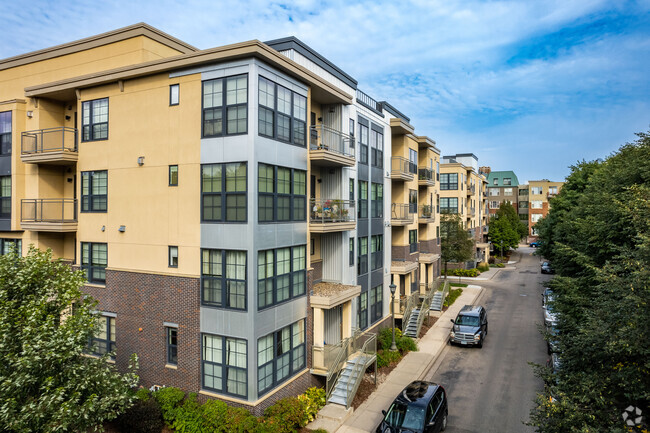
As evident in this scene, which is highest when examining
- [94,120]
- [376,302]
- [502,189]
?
[502,189]

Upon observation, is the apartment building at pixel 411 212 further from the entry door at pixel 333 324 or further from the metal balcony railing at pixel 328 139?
the metal balcony railing at pixel 328 139

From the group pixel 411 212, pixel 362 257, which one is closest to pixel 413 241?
pixel 411 212

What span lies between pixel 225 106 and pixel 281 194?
3741 mm

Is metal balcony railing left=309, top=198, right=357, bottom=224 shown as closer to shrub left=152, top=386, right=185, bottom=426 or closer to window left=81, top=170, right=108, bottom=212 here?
shrub left=152, top=386, right=185, bottom=426

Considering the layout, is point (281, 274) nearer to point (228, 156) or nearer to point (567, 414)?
point (228, 156)

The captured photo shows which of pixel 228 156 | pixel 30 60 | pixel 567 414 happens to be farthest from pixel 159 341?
pixel 30 60

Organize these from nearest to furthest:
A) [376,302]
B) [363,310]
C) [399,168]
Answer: [363,310] → [376,302] → [399,168]

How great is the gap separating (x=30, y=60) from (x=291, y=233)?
644 inches

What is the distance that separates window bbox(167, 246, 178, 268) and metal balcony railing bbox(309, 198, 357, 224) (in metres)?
5.55

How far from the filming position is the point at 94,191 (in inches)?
679

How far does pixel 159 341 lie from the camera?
15.0 meters

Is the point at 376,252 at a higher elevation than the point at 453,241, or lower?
higher

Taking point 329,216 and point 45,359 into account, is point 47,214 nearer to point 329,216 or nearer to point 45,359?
point 45,359

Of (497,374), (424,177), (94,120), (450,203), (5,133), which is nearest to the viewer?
(94,120)
